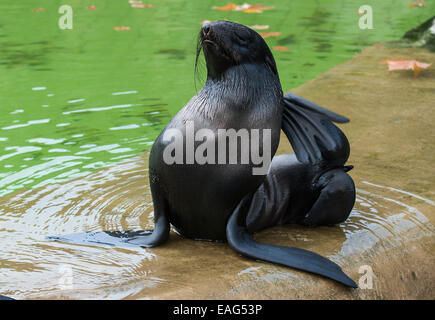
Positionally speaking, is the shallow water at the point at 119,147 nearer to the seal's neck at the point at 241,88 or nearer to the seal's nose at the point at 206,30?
the seal's neck at the point at 241,88

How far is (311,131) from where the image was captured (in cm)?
364

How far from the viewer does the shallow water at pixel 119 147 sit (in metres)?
3.11

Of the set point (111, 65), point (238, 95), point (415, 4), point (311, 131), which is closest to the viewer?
point (238, 95)

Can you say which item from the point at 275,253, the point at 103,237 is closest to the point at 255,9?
the point at 103,237

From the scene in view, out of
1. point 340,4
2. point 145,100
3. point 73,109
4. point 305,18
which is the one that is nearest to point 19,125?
point 73,109

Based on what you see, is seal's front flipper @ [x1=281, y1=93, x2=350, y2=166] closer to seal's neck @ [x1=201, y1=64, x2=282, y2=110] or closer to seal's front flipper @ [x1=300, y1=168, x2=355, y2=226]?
seal's front flipper @ [x1=300, y1=168, x2=355, y2=226]

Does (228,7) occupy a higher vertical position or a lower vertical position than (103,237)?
higher

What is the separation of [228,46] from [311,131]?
2.31ft

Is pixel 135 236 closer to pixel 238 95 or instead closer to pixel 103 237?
pixel 103 237

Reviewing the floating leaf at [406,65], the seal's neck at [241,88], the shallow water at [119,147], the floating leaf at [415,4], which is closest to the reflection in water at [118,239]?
the shallow water at [119,147]

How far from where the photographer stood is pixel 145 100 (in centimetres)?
704

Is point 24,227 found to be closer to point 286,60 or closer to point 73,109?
point 73,109

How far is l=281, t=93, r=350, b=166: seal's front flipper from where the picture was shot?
360 centimetres
